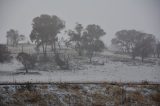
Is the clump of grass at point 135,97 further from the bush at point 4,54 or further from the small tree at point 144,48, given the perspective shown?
the bush at point 4,54

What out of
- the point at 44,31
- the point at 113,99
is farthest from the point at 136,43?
the point at 44,31

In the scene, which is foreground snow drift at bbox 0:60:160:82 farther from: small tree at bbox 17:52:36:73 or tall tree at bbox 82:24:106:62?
tall tree at bbox 82:24:106:62

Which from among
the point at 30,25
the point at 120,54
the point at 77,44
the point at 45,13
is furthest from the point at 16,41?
the point at 120,54

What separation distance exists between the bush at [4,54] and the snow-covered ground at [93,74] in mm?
212

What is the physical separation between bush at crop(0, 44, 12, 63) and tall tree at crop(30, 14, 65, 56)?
112 centimetres

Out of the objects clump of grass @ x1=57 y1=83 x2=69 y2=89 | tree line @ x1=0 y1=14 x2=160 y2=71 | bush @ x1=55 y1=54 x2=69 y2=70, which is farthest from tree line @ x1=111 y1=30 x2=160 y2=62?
clump of grass @ x1=57 y1=83 x2=69 y2=89

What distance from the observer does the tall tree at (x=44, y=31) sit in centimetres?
1018

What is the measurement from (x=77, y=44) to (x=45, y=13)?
1.89 meters

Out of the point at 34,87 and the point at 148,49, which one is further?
the point at 148,49

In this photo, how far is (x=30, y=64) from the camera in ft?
32.7

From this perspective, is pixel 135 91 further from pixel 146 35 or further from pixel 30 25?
pixel 30 25

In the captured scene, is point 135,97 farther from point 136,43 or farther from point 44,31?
point 44,31

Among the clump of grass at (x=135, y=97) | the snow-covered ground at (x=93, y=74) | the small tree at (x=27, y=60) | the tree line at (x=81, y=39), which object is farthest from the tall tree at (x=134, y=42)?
the small tree at (x=27, y=60)

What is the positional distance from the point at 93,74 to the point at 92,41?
4.70 ft
